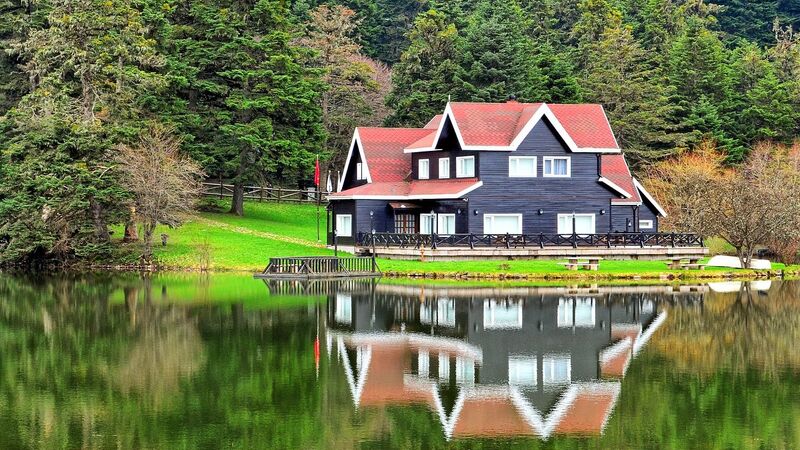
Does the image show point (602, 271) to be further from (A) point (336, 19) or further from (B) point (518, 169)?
(A) point (336, 19)

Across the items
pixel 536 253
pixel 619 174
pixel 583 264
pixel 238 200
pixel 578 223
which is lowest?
pixel 583 264

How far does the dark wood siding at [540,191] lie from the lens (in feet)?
195

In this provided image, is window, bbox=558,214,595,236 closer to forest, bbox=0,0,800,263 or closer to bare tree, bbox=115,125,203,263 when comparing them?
forest, bbox=0,0,800,263

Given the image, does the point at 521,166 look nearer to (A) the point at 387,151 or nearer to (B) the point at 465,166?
(B) the point at 465,166

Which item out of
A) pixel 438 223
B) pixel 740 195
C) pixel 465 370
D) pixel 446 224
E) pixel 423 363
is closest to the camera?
pixel 465 370

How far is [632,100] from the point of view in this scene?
3287 inches

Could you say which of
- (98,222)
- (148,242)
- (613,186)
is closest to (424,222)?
(613,186)

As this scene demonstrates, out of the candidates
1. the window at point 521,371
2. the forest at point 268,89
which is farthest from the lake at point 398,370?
the forest at point 268,89

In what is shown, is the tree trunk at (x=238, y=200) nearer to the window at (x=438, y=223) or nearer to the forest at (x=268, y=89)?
the forest at (x=268, y=89)

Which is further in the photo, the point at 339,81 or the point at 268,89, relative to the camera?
the point at 339,81

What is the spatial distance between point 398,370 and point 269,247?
117ft

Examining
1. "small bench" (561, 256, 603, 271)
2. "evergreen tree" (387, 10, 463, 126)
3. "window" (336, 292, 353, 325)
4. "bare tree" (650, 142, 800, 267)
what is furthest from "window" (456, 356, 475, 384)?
"evergreen tree" (387, 10, 463, 126)

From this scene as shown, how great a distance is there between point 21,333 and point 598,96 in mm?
57508

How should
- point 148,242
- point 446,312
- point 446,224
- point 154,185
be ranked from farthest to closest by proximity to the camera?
point 446,224 < point 148,242 < point 154,185 < point 446,312
